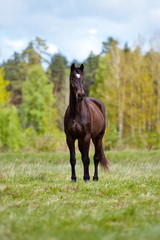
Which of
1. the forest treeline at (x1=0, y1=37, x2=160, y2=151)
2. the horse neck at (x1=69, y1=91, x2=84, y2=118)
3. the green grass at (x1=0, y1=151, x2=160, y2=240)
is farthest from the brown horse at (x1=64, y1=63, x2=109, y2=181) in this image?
the forest treeline at (x1=0, y1=37, x2=160, y2=151)

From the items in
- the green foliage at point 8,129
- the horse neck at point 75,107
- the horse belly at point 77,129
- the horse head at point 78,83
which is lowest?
the green foliage at point 8,129

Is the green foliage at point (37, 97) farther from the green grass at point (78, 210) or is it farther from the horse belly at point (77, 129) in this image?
the green grass at point (78, 210)

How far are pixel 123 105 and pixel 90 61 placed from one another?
3024 centimetres

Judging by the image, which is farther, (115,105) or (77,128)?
(115,105)

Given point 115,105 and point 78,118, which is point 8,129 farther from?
point 78,118

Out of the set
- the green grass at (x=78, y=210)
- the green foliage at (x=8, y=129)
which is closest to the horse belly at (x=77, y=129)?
the green grass at (x=78, y=210)

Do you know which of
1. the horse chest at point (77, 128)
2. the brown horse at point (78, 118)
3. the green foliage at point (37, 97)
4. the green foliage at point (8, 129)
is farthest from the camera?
the green foliage at point (37, 97)

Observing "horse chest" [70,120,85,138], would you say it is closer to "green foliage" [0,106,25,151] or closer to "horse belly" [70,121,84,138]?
"horse belly" [70,121,84,138]

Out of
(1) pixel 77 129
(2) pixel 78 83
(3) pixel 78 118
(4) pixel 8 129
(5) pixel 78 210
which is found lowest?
(4) pixel 8 129

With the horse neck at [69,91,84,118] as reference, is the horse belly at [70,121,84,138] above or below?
below

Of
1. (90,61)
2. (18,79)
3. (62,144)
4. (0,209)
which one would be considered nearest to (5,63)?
(18,79)

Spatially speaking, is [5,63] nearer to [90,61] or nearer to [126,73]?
[90,61]

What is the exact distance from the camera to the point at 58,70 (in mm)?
59781

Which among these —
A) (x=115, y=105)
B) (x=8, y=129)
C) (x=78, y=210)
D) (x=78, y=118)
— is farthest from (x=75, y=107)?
(x=115, y=105)
